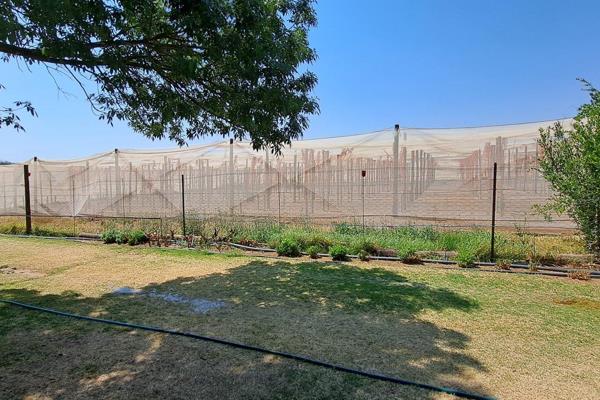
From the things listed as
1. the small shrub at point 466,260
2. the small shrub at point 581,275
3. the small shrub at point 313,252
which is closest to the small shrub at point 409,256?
the small shrub at point 466,260

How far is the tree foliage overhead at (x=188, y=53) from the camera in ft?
11.0

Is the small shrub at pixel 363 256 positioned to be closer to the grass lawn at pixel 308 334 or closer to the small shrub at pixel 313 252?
the grass lawn at pixel 308 334

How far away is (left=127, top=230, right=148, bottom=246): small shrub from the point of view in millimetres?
8794

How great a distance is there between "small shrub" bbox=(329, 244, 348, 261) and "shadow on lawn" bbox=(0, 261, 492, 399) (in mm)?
1635

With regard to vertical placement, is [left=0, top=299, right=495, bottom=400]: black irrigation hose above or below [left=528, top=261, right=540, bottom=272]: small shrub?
below

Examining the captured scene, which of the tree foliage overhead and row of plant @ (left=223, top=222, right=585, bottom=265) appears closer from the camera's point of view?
the tree foliage overhead

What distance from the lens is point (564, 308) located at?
430 centimetres

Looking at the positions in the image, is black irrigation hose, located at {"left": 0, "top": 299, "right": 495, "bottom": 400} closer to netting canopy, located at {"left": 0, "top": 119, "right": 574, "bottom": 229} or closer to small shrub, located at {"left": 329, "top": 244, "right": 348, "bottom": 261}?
small shrub, located at {"left": 329, "top": 244, "right": 348, "bottom": 261}

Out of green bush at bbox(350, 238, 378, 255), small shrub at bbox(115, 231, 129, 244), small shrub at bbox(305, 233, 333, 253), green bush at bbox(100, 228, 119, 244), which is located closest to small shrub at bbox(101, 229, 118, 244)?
green bush at bbox(100, 228, 119, 244)

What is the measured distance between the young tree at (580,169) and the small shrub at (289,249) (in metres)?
4.52

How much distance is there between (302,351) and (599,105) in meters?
6.14

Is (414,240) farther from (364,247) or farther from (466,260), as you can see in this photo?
(466,260)

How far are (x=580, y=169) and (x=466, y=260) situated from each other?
2.32 metres

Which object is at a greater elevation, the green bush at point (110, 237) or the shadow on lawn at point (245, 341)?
the green bush at point (110, 237)
